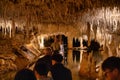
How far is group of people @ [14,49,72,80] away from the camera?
3.47m

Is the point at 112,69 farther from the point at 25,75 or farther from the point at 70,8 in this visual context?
the point at 70,8

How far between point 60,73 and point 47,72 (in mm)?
665

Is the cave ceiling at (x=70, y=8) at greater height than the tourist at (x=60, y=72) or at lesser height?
greater

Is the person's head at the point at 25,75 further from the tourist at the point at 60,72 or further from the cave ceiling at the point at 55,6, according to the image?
the cave ceiling at the point at 55,6

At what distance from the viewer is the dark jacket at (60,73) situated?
4.54m

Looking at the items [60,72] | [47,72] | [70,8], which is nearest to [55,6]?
[70,8]

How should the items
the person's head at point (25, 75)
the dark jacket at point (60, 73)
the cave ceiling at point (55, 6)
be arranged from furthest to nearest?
the cave ceiling at point (55, 6), the dark jacket at point (60, 73), the person's head at point (25, 75)

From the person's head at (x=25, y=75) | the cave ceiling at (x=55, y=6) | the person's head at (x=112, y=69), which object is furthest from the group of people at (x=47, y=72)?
the cave ceiling at (x=55, y=6)

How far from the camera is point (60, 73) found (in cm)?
456

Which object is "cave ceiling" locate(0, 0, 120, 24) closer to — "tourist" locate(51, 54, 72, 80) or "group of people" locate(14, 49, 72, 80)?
"group of people" locate(14, 49, 72, 80)

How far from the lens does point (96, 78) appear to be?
36.9 ft

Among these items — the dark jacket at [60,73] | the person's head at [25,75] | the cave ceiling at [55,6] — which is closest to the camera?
the person's head at [25,75]

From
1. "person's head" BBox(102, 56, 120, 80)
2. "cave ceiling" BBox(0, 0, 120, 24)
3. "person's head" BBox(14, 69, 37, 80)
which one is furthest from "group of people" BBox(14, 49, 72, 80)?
"cave ceiling" BBox(0, 0, 120, 24)

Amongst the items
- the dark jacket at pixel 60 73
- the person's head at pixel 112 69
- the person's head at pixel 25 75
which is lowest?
the dark jacket at pixel 60 73
